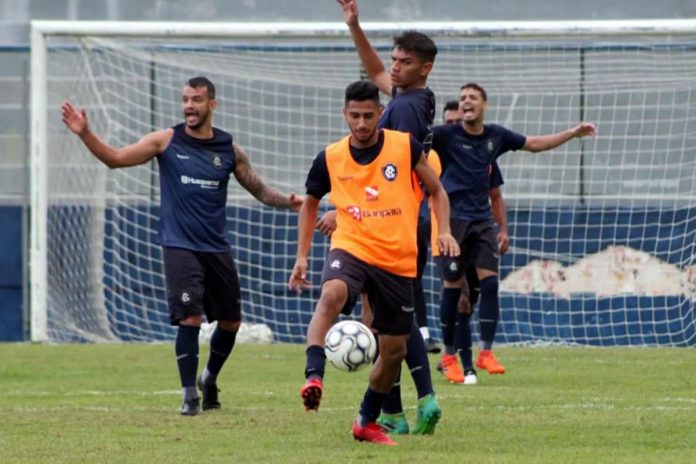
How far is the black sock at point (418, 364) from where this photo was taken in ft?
27.1

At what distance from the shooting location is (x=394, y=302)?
7836 mm

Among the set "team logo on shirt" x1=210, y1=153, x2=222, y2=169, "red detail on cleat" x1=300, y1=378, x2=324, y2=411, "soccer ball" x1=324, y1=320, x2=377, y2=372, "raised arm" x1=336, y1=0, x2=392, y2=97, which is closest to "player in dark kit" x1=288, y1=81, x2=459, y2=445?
"soccer ball" x1=324, y1=320, x2=377, y2=372

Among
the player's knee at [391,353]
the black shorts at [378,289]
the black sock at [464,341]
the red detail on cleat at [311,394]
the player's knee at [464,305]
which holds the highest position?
the black shorts at [378,289]

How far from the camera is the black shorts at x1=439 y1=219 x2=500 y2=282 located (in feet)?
39.9

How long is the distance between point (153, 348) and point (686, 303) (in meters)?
5.65

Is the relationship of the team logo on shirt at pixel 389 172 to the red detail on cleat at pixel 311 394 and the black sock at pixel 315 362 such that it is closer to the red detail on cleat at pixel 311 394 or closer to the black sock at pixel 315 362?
the black sock at pixel 315 362

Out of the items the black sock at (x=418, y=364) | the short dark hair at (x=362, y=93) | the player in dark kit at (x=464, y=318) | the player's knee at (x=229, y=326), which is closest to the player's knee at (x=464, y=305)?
the player in dark kit at (x=464, y=318)

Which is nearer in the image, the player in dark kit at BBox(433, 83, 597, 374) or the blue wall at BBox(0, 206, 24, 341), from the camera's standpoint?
the player in dark kit at BBox(433, 83, 597, 374)

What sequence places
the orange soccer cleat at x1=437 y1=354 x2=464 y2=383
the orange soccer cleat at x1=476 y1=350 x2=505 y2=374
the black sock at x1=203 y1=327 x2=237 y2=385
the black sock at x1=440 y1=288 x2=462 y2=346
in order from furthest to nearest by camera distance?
1. the orange soccer cleat at x1=476 y1=350 x2=505 y2=374
2. the black sock at x1=440 y1=288 x2=462 y2=346
3. the orange soccer cleat at x1=437 y1=354 x2=464 y2=383
4. the black sock at x1=203 y1=327 x2=237 y2=385

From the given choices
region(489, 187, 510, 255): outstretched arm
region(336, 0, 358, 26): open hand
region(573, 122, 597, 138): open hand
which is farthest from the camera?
region(489, 187, 510, 255): outstretched arm

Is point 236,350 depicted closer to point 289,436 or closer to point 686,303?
point 686,303

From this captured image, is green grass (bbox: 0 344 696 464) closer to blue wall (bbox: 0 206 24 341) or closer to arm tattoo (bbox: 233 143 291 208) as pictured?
arm tattoo (bbox: 233 143 291 208)

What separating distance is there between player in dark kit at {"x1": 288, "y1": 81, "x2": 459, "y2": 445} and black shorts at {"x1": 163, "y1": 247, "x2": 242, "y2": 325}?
66.8 inches

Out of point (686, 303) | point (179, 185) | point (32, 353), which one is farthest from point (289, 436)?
point (686, 303)
